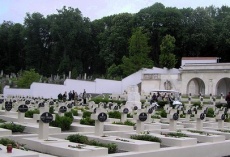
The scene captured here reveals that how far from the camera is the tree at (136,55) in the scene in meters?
60.5

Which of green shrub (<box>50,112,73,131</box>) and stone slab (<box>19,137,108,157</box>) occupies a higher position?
green shrub (<box>50,112,73,131</box>)

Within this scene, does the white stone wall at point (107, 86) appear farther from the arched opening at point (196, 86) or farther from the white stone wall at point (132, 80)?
the arched opening at point (196, 86)

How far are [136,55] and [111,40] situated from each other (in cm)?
1097

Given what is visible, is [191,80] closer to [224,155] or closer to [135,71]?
[135,71]

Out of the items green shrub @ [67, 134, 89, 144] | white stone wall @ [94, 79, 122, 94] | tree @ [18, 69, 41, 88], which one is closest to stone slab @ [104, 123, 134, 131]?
green shrub @ [67, 134, 89, 144]

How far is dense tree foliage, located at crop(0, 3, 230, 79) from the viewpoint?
66.2 m

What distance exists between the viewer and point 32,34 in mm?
78750

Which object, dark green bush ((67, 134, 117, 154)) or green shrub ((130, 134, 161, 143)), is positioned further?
green shrub ((130, 134, 161, 143))

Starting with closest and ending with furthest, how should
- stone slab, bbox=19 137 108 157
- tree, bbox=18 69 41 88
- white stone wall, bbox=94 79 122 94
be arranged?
1. stone slab, bbox=19 137 108 157
2. tree, bbox=18 69 41 88
3. white stone wall, bbox=94 79 122 94

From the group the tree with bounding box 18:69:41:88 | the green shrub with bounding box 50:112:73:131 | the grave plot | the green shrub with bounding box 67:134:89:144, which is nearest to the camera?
the grave plot

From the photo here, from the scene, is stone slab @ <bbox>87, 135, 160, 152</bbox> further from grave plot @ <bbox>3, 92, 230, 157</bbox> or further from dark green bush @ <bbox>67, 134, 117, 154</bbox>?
dark green bush @ <bbox>67, 134, 117, 154</bbox>

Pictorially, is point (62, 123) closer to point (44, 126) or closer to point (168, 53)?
point (44, 126)

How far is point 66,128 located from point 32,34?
64292 mm

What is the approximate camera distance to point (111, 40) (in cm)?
7081
